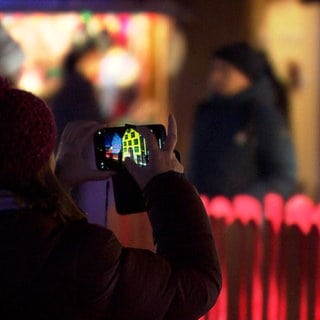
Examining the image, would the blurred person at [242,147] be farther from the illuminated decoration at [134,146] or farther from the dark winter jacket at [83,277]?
the dark winter jacket at [83,277]

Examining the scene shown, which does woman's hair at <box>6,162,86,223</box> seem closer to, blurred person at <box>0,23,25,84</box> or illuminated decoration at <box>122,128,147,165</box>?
illuminated decoration at <box>122,128,147,165</box>

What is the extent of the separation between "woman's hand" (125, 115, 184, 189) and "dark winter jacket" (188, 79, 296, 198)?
6.23 feet

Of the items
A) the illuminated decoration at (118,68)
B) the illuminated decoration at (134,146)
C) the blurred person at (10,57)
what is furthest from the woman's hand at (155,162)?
the illuminated decoration at (118,68)

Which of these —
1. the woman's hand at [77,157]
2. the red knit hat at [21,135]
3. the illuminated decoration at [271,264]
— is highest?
the red knit hat at [21,135]

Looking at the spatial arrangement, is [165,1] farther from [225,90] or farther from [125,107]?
[225,90]

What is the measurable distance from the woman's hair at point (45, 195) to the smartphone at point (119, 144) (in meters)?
0.24

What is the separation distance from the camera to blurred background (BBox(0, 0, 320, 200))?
4.22 m

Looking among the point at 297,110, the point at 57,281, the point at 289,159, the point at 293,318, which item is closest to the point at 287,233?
the point at 293,318

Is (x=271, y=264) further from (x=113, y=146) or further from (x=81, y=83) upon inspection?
(x=81, y=83)

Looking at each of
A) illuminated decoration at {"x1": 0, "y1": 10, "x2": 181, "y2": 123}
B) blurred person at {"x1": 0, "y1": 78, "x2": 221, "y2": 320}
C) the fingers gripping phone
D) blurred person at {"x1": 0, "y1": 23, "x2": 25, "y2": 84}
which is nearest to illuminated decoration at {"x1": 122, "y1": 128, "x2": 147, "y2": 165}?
the fingers gripping phone

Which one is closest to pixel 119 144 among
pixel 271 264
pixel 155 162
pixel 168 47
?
pixel 155 162

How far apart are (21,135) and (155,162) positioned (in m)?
0.30

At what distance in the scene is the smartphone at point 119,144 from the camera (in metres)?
1.73

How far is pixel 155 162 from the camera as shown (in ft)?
5.41
